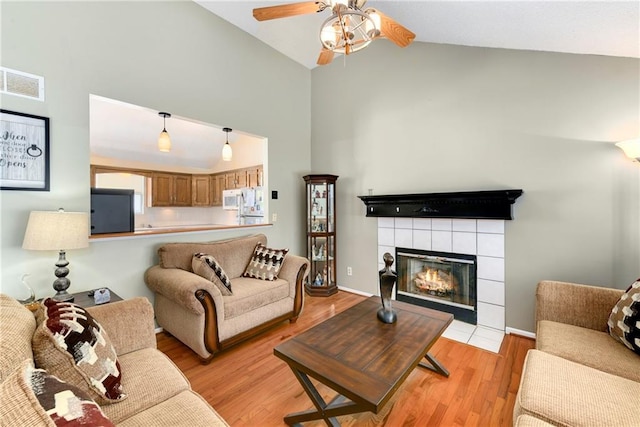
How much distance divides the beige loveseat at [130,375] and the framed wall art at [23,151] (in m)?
1.16

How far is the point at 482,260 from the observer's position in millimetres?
2789

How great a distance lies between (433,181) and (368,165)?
0.91 m

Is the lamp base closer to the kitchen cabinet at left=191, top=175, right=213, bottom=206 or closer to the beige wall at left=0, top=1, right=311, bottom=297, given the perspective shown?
the beige wall at left=0, top=1, right=311, bottom=297

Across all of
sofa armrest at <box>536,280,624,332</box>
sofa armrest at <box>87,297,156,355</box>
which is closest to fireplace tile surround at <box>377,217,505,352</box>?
sofa armrest at <box>536,280,624,332</box>

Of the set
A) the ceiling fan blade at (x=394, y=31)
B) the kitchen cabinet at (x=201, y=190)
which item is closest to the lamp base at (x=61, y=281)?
the ceiling fan blade at (x=394, y=31)

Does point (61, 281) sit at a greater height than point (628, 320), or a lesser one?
greater

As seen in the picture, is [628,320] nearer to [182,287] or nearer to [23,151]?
[182,287]

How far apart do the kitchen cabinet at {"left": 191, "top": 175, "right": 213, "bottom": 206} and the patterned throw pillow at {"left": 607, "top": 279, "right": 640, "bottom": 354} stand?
21.8 ft

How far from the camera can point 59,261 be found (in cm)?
200

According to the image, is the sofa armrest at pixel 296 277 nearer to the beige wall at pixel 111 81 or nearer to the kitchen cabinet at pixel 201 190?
the beige wall at pixel 111 81

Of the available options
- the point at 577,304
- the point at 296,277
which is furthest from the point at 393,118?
the point at 577,304

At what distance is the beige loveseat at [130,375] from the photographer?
647mm

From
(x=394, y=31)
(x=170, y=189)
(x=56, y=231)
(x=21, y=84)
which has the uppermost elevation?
(x=394, y=31)

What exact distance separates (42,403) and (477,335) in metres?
3.06
